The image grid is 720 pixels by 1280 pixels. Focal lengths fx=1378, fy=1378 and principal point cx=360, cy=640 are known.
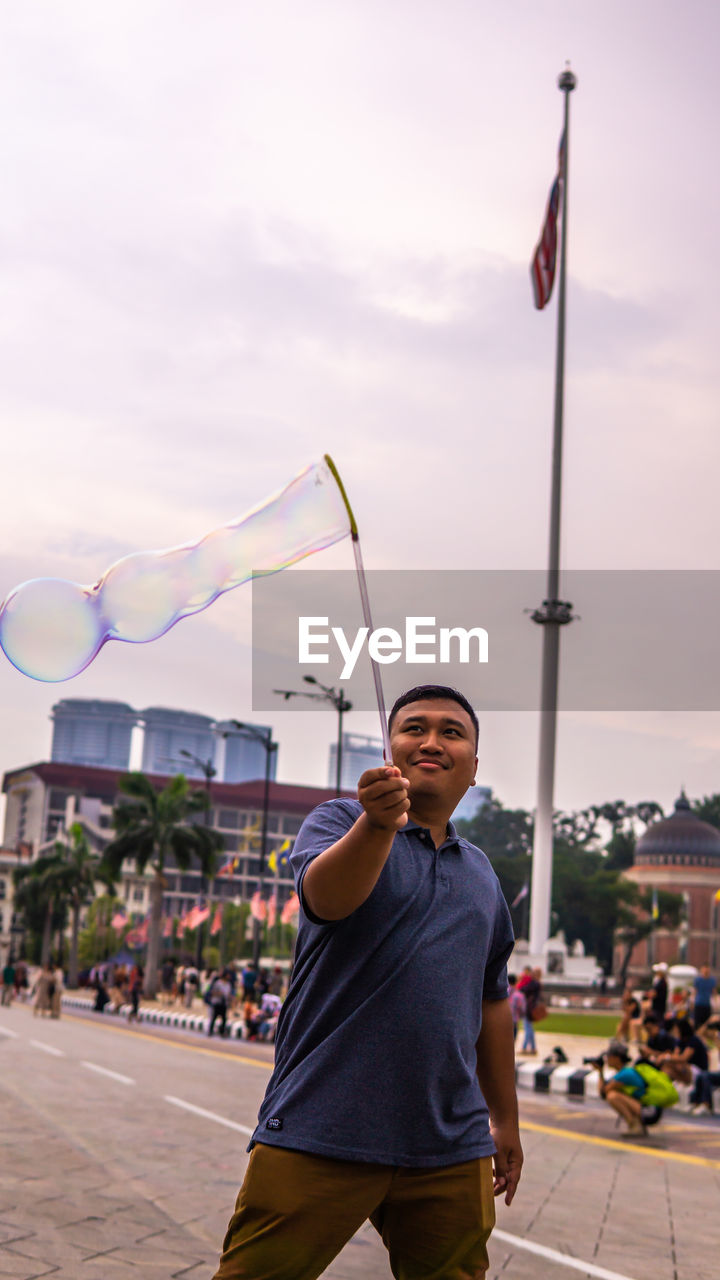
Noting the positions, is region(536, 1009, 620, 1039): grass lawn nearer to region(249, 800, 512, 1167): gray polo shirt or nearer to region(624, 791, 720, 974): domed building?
region(249, 800, 512, 1167): gray polo shirt

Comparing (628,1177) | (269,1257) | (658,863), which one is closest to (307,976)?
(269,1257)

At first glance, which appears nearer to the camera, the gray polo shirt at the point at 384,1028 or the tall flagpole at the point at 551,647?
the gray polo shirt at the point at 384,1028

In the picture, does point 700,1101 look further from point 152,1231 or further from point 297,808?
point 297,808

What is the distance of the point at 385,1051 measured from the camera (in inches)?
114

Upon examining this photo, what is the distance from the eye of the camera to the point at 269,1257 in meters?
2.79

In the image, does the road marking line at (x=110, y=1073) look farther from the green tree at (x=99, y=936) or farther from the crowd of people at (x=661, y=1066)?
the green tree at (x=99, y=936)

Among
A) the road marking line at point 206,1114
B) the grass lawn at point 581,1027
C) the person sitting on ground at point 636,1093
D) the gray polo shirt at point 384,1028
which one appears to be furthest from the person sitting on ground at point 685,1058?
the grass lawn at point 581,1027

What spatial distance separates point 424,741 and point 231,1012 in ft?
139

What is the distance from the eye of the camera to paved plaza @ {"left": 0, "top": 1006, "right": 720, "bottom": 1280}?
21.0ft

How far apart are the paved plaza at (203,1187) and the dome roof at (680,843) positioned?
101 meters

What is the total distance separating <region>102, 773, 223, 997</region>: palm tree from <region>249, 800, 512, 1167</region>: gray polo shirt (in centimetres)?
4762

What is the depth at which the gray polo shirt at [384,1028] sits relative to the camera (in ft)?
9.44

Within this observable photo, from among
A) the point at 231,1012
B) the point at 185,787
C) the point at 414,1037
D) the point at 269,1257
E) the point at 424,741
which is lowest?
the point at 231,1012

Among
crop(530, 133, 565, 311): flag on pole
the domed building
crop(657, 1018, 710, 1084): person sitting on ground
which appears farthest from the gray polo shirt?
the domed building
